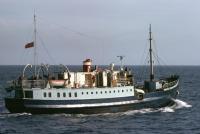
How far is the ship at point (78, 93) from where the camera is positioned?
55247 mm

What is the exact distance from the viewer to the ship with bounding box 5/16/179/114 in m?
55.2

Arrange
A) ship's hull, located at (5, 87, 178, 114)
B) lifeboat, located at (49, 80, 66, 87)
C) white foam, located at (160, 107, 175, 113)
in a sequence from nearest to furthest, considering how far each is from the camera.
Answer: ship's hull, located at (5, 87, 178, 114), lifeboat, located at (49, 80, 66, 87), white foam, located at (160, 107, 175, 113)

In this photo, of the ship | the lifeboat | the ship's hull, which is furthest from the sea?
the lifeboat

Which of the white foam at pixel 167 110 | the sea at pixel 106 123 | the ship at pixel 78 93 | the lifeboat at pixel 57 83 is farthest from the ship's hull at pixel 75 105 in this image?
the white foam at pixel 167 110

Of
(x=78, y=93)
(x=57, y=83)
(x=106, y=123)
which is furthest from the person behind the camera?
(x=57, y=83)

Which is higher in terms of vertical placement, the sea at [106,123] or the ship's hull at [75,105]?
the ship's hull at [75,105]

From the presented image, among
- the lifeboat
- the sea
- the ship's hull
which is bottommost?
the sea

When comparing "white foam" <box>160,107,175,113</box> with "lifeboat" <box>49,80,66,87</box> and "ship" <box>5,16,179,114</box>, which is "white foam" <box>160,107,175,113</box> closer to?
"ship" <box>5,16,179,114</box>

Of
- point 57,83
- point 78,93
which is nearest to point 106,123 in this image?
point 78,93

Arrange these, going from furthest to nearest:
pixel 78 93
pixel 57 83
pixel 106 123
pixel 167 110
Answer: pixel 167 110 → pixel 57 83 → pixel 78 93 → pixel 106 123

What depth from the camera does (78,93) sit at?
5603 centimetres

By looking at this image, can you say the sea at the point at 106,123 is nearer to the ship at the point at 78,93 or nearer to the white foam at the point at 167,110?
the ship at the point at 78,93

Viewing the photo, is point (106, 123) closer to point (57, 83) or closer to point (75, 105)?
point (75, 105)

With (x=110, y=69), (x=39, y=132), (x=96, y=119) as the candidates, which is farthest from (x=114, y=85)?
(x=39, y=132)
